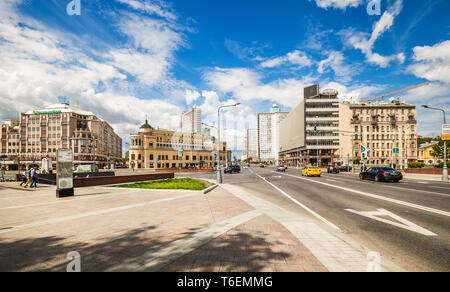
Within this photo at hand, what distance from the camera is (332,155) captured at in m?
86.4

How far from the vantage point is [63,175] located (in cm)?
1227

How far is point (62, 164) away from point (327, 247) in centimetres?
1453

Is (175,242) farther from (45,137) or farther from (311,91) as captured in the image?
(45,137)

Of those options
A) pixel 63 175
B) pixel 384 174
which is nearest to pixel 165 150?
pixel 63 175

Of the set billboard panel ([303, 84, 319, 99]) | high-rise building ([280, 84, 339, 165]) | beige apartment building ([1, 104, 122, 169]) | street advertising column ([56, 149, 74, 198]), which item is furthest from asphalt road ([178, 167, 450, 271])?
beige apartment building ([1, 104, 122, 169])

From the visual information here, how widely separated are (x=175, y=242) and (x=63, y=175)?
452 inches

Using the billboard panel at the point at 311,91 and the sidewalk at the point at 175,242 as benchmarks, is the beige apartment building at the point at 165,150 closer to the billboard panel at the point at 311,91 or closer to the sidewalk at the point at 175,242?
the billboard panel at the point at 311,91

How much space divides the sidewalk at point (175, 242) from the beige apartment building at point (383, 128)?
8721 cm

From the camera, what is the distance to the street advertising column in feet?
39.7

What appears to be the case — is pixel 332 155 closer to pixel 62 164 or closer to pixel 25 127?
pixel 62 164

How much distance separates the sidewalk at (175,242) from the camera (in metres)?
3.69

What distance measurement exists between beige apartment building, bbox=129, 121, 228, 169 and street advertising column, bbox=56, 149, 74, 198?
5346 cm
